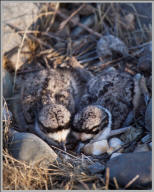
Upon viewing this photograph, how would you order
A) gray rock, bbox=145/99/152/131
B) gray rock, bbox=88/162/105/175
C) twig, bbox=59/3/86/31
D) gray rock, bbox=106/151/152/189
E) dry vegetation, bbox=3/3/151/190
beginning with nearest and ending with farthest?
gray rock, bbox=106/151/152/189
gray rock, bbox=88/162/105/175
gray rock, bbox=145/99/152/131
dry vegetation, bbox=3/3/151/190
twig, bbox=59/3/86/31

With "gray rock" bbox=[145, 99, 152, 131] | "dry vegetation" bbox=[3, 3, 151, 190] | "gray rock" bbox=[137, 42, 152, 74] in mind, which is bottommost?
"gray rock" bbox=[145, 99, 152, 131]

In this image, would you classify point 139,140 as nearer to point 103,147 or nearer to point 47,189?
point 103,147

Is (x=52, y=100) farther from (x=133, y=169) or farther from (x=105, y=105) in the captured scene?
(x=133, y=169)

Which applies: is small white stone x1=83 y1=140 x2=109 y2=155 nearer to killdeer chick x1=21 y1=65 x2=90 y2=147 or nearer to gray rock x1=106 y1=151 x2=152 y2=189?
killdeer chick x1=21 y1=65 x2=90 y2=147

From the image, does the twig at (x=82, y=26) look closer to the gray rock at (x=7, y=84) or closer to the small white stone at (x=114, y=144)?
the gray rock at (x=7, y=84)

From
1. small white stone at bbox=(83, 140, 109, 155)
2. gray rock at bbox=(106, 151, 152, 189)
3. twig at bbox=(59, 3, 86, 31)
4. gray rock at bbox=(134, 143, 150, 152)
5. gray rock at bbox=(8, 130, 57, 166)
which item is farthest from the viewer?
twig at bbox=(59, 3, 86, 31)

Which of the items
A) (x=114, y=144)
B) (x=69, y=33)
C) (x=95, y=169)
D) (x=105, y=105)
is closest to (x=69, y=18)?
(x=69, y=33)

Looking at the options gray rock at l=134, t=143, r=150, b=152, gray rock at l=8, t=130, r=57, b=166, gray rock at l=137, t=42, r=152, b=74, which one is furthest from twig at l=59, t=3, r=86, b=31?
gray rock at l=134, t=143, r=150, b=152
